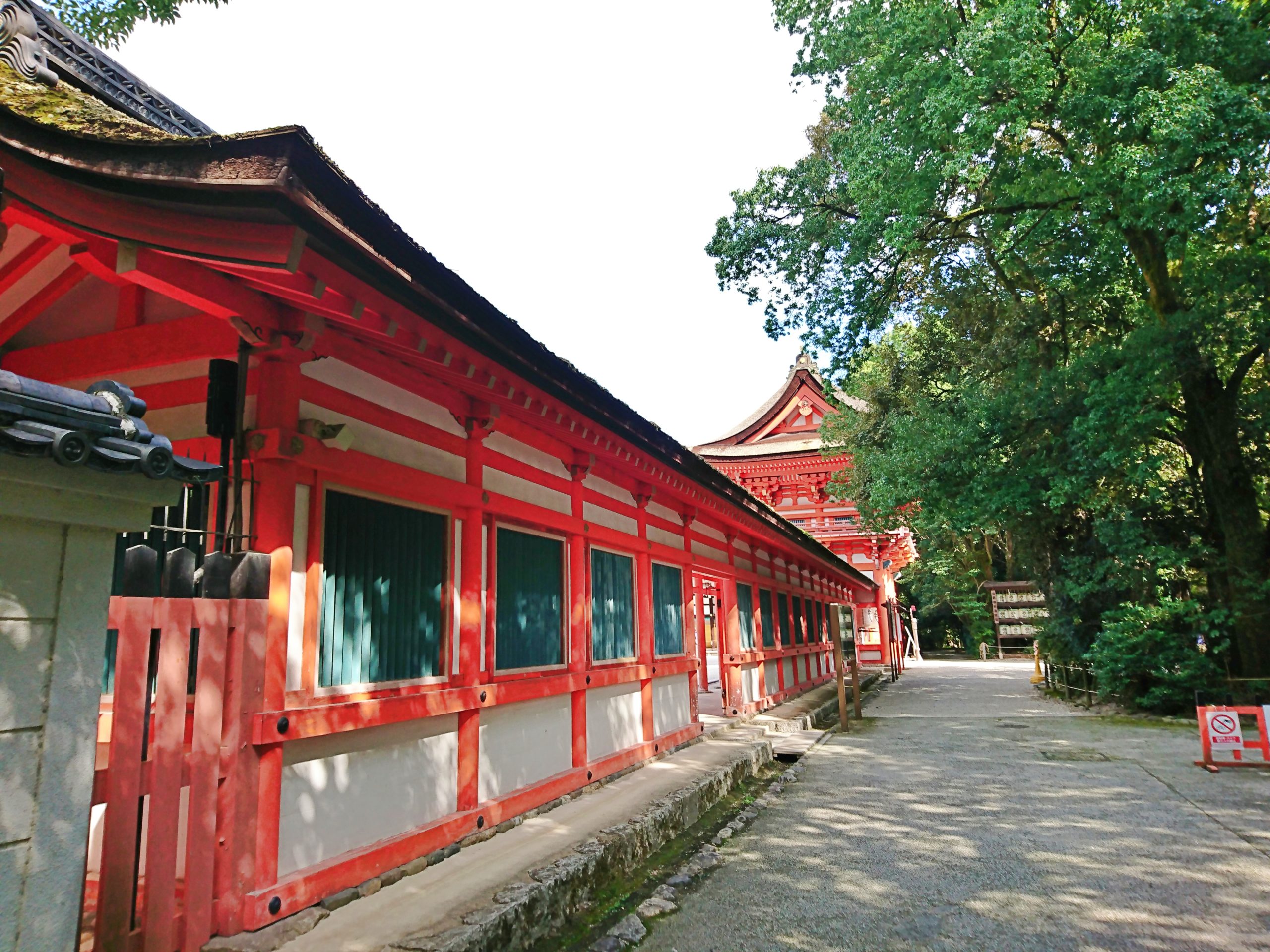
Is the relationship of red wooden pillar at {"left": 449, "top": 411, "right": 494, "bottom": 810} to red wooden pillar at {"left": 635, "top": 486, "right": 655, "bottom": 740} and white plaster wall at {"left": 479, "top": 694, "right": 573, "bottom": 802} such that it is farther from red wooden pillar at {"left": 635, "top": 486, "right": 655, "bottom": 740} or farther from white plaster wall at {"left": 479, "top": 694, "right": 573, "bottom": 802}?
red wooden pillar at {"left": 635, "top": 486, "right": 655, "bottom": 740}

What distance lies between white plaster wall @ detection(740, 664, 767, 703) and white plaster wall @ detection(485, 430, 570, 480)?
6.79 metres

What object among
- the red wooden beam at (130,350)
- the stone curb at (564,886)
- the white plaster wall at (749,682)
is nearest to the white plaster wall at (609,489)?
the stone curb at (564,886)

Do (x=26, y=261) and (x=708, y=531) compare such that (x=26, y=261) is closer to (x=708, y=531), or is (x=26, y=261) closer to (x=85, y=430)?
(x=85, y=430)

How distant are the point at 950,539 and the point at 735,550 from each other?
22.1 meters

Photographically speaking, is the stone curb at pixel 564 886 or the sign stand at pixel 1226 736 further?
the sign stand at pixel 1226 736

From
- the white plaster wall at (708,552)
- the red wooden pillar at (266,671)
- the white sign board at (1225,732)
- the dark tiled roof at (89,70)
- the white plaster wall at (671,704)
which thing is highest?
the dark tiled roof at (89,70)

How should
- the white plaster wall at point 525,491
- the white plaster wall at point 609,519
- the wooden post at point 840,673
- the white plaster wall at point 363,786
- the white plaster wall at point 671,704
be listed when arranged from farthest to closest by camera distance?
the wooden post at point 840,673 < the white plaster wall at point 671,704 < the white plaster wall at point 609,519 < the white plaster wall at point 525,491 < the white plaster wall at point 363,786

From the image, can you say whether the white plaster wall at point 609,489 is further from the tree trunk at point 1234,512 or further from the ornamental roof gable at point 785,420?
the ornamental roof gable at point 785,420

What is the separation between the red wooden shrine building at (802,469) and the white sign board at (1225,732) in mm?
16648

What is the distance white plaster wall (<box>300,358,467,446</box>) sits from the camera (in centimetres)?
428

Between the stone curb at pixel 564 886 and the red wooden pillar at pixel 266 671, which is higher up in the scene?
the red wooden pillar at pixel 266 671

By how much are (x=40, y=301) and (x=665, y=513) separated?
6981 mm

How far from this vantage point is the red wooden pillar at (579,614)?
22.1ft

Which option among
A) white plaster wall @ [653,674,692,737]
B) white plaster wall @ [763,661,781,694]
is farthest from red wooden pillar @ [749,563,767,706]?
white plaster wall @ [653,674,692,737]
